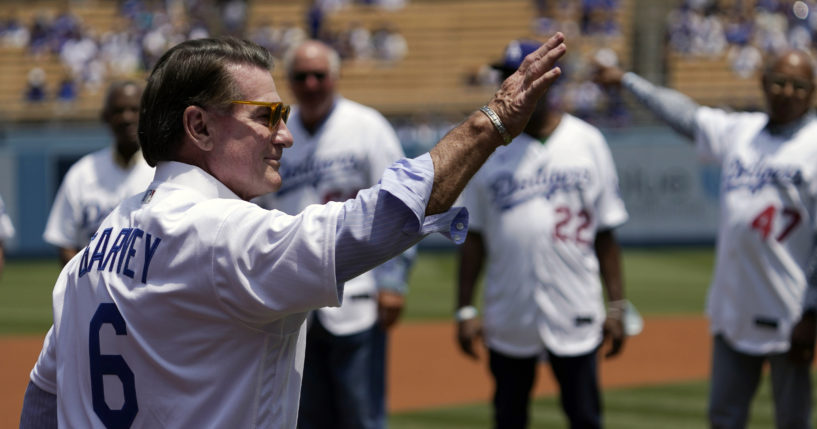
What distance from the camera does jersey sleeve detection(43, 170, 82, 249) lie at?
5.42 m

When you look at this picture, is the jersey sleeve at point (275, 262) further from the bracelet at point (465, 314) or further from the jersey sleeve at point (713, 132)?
the jersey sleeve at point (713, 132)

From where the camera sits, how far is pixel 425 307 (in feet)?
44.7

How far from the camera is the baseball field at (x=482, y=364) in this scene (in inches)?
306

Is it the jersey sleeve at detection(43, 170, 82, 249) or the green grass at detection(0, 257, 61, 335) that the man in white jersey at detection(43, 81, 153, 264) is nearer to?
the jersey sleeve at detection(43, 170, 82, 249)

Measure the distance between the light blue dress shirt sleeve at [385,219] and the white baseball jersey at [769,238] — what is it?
3376mm

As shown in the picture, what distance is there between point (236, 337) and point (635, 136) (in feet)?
57.2

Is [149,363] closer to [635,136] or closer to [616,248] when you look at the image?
[616,248]

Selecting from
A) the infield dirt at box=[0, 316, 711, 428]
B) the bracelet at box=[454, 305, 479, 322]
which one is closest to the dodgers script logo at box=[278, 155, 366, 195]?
the bracelet at box=[454, 305, 479, 322]

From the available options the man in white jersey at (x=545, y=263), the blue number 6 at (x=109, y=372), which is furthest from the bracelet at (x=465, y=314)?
the blue number 6 at (x=109, y=372)

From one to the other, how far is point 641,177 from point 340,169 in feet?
46.7

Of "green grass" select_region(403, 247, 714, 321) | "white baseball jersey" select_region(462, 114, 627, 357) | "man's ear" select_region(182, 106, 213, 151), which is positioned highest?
"man's ear" select_region(182, 106, 213, 151)

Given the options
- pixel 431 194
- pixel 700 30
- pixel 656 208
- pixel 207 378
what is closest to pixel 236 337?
pixel 207 378

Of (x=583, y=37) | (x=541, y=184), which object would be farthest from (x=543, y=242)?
(x=583, y=37)

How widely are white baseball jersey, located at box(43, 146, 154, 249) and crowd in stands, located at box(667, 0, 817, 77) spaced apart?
61.4 feet
